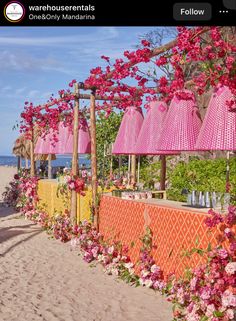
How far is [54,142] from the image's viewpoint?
14.8 m

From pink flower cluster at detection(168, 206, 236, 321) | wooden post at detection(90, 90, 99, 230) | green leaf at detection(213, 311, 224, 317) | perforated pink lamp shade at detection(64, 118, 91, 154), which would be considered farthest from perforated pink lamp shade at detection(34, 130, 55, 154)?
green leaf at detection(213, 311, 224, 317)

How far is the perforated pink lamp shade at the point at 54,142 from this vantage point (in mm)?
13883

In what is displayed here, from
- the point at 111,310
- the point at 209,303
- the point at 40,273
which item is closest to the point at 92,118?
the point at 40,273

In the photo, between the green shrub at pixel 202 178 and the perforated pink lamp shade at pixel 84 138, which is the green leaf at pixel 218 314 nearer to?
the perforated pink lamp shade at pixel 84 138

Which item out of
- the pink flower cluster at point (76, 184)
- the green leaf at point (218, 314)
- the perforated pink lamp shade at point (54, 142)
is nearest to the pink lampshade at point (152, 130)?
the pink flower cluster at point (76, 184)

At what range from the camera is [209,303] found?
5453 mm

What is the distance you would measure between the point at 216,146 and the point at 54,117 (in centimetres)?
902

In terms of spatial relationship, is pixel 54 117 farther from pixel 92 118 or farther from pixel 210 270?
pixel 210 270

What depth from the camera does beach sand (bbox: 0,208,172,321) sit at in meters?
6.22

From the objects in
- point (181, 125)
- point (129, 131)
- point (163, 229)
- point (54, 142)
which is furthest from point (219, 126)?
point (54, 142)

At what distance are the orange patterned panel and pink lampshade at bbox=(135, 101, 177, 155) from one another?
0.84 metres

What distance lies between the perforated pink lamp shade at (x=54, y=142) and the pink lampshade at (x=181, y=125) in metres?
6.97

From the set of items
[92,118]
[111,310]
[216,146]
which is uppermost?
[92,118]

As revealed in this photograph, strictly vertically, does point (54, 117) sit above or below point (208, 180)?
above
